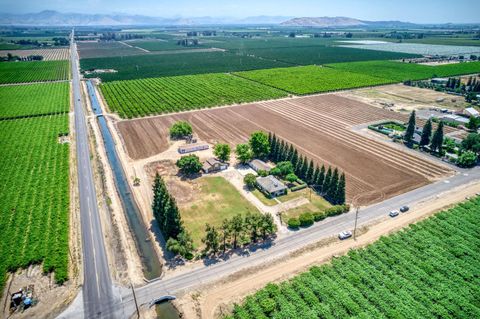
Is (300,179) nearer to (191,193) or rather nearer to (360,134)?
(191,193)

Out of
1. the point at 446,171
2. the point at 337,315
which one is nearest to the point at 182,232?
the point at 337,315

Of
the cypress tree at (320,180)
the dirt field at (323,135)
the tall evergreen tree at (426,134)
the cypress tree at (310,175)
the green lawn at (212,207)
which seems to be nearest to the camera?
the green lawn at (212,207)

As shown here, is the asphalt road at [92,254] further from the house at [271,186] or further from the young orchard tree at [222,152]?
the house at [271,186]

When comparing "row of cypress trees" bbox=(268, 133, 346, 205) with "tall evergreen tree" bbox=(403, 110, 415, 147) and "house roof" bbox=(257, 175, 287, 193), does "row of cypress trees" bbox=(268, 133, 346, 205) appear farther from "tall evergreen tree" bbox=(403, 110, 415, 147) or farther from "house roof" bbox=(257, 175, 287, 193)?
"tall evergreen tree" bbox=(403, 110, 415, 147)

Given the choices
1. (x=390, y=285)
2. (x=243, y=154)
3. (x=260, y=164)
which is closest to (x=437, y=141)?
(x=260, y=164)

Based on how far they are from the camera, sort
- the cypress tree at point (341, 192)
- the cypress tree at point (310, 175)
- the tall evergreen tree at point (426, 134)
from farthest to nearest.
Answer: the tall evergreen tree at point (426, 134) → the cypress tree at point (310, 175) → the cypress tree at point (341, 192)

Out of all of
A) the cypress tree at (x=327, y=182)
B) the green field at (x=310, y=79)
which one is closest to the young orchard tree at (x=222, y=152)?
the cypress tree at (x=327, y=182)

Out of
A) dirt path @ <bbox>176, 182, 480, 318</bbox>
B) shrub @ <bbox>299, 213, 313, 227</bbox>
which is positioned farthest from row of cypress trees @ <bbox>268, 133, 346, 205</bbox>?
dirt path @ <bbox>176, 182, 480, 318</bbox>

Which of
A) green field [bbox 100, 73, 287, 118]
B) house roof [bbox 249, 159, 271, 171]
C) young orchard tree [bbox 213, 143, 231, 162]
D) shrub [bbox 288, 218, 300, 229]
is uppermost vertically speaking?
green field [bbox 100, 73, 287, 118]
